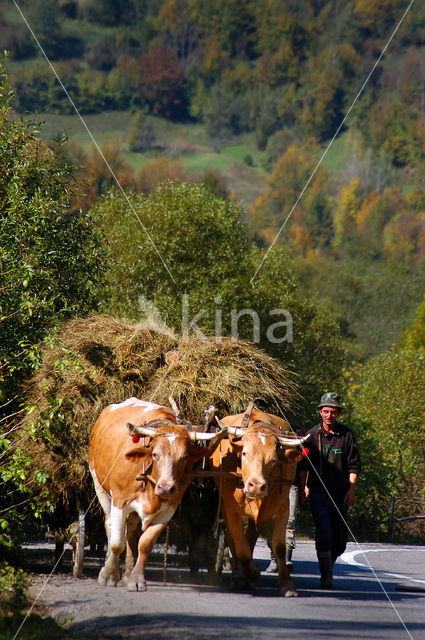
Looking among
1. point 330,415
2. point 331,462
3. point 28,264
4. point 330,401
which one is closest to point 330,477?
point 331,462

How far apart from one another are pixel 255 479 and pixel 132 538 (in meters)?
1.88

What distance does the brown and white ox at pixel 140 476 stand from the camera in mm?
11125

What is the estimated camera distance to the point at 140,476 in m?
11.4

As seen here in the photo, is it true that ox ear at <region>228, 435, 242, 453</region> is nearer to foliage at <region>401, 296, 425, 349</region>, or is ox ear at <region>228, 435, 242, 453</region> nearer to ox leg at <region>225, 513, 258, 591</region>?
ox leg at <region>225, 513, 258, 591</region>

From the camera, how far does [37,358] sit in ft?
42.2

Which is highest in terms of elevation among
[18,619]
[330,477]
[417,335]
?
[18,619]

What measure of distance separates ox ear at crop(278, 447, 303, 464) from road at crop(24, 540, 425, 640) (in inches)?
59.6

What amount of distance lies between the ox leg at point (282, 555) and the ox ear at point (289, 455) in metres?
0.71

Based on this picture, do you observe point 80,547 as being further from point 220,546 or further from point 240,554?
point 240,554

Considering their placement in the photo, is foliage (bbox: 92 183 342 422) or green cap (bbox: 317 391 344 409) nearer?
green cap (bbox: 317 391 344 409)

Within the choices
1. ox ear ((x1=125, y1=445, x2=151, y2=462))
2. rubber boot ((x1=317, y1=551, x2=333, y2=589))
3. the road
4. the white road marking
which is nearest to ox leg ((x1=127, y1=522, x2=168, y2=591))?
the road

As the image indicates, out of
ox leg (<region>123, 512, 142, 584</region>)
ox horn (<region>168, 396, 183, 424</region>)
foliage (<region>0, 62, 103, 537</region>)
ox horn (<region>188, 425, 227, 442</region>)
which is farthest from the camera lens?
foliage (<region>0, 62, 103, 537</region>)

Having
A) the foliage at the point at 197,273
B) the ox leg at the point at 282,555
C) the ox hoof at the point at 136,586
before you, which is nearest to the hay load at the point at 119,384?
the ox leg at the point at 282,555

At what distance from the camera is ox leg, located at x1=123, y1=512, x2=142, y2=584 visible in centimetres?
1175
